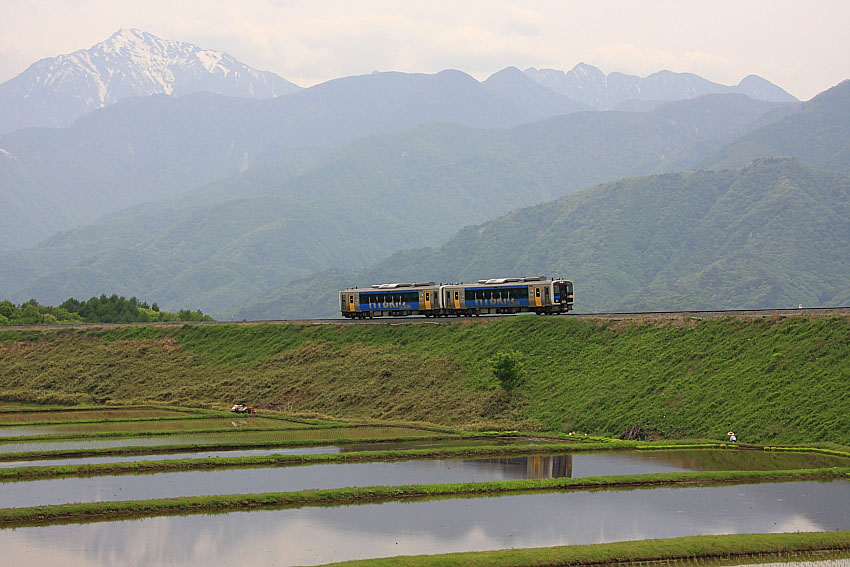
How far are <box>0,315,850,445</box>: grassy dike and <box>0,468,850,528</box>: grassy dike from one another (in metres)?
10.4

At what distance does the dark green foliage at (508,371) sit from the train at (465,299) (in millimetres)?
A: 17449

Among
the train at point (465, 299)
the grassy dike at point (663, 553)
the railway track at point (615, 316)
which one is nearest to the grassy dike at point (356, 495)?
the grassy dike at point (663, 553)

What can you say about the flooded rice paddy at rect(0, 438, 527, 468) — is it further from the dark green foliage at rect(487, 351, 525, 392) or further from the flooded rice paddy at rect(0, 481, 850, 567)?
the flooded rice paddy at rect(0, 481, 850, 567)

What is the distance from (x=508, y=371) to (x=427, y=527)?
36853 millimetres

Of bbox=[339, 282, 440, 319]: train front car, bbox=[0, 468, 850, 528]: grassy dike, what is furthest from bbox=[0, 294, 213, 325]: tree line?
bbox=[0, 468, 850, 528]: grassy dike

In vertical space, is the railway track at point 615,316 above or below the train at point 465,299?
below

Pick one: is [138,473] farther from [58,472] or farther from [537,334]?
[537,334]

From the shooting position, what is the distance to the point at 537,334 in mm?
82688

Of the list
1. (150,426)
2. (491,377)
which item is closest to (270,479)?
(150,426)

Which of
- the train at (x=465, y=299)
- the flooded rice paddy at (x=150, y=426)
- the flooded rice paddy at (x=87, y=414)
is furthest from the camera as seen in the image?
the train at (x=465, y=299)

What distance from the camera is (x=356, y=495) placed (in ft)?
138

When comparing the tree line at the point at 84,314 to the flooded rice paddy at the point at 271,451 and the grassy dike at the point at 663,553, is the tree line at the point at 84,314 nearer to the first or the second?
the flooded rice paddy at the point at 271,451

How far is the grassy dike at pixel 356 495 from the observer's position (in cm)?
3850

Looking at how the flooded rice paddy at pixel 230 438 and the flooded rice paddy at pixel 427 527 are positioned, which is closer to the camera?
the flooded rice paddy at pixel 427 527
